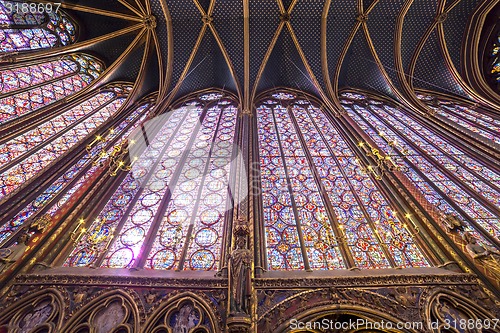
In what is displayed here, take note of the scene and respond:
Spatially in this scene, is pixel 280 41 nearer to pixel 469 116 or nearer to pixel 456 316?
pixel 469 116

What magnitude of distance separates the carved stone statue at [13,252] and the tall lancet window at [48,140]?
5.09 ft

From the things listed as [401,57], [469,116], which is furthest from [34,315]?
[401,57]

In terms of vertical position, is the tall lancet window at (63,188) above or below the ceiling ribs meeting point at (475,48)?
below

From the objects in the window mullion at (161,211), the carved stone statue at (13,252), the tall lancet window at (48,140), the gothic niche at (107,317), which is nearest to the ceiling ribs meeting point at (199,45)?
the tall lancet window at (48,140)

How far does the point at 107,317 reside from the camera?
412cm

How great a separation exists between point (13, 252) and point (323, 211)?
5800 millimetres

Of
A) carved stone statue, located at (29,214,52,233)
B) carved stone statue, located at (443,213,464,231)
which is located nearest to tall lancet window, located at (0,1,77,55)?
carved stone statue, located at (29,214,52,233)

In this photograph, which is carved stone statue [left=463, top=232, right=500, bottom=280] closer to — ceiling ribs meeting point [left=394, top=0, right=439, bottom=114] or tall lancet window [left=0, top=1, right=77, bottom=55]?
ceiling ribs meeting point [left=394, top=0, right=439, bottom=114]

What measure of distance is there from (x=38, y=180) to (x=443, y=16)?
15912 millimetres

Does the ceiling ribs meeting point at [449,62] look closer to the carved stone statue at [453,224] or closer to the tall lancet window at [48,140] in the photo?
the carved stone statue at [453,224]

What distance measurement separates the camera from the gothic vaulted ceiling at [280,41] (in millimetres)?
12109

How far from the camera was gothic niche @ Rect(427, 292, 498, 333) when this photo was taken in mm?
3932

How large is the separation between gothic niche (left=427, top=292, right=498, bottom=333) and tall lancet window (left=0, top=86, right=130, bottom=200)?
7.98m

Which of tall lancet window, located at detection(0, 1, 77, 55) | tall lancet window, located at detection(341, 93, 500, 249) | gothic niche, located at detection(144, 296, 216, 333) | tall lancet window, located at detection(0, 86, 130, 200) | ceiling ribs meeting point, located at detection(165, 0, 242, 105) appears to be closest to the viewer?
gothic niche, located at detection(144, 296, 216, 333)
